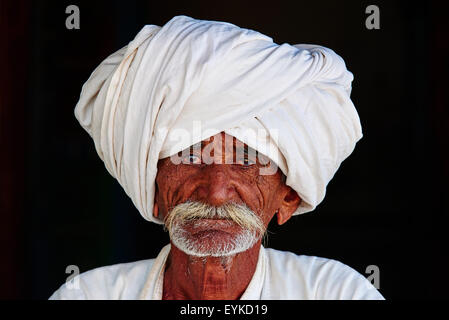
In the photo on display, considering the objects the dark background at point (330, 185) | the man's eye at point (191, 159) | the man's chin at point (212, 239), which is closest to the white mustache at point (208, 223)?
the man's chin at point (212, 239)

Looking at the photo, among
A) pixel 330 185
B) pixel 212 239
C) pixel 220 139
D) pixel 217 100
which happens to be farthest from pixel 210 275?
pixel 330 185

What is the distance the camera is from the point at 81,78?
4.09 meters

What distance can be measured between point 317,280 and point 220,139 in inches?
22.1

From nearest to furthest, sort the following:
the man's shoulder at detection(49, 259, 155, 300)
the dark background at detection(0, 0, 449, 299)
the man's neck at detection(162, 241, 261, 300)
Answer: the man's neck at detection(162, 241, 261, 300)
the man's shoulder at detection(49, 259, 155, 300)
the dark background at detection(0, 0, 449, 299)

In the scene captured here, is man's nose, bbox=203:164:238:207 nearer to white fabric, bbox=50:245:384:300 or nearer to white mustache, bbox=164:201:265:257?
white mustache, bbox=164:201:265:257

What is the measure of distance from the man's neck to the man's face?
0.34 feet

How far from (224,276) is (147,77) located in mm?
629

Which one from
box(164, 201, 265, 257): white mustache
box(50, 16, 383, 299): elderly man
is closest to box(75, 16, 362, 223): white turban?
box(50, 16, 383, 299): elderly man

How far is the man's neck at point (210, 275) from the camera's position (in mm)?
2623

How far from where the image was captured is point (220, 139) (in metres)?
2.52

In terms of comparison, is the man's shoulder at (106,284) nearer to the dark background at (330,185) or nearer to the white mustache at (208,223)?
the white mustache at (208,223)

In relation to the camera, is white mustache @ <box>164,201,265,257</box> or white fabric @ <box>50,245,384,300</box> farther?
white fabric @ <box>50,245,384,300</box>

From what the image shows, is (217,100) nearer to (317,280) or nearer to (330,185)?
(317,280)

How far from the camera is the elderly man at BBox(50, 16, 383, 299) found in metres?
2.48
